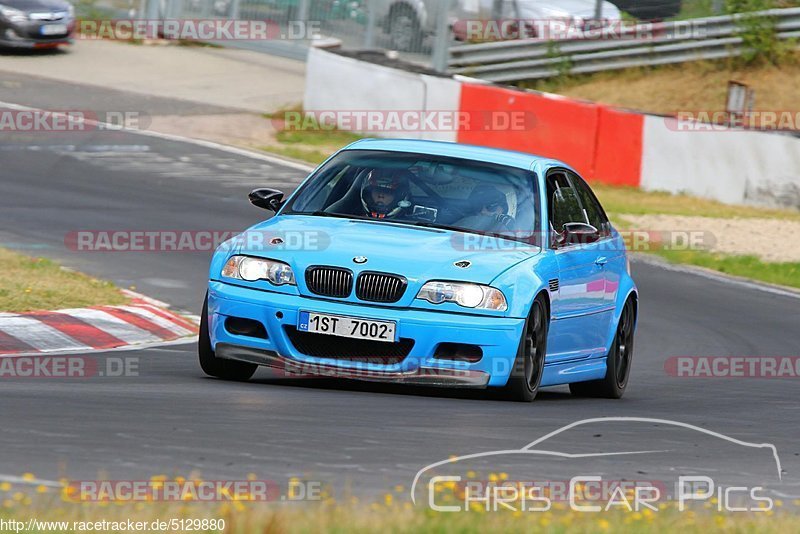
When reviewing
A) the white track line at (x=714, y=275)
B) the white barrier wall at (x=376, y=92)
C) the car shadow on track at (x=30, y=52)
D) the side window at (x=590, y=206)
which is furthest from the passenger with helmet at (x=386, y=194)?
the car shadow on track at (x=30, y=52)

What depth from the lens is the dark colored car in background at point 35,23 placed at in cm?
2934

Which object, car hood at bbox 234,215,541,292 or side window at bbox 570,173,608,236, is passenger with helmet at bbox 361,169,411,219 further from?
side window at bbox 570,173,608,236

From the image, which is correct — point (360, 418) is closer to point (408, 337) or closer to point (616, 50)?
point (408, 337)

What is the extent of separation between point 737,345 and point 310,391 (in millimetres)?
5846

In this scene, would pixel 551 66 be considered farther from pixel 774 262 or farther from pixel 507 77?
pixel 774 262

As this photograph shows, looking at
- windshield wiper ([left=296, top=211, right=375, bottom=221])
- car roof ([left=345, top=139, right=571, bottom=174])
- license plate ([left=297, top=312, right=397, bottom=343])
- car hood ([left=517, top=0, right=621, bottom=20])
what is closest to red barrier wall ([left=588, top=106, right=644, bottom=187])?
car hood ([left=517, top=0, right=621, bottom=20])

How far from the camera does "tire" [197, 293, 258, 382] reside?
8.76 m

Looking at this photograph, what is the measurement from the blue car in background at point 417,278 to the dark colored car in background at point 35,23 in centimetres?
2089

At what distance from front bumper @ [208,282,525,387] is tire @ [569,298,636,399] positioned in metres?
1.97

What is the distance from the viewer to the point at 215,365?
29.3 ft

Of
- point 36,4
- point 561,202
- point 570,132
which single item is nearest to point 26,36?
point 36,4

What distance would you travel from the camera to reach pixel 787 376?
1207cm

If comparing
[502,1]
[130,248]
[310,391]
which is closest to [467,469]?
[310,391]

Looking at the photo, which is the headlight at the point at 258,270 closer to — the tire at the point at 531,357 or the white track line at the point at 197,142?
A: the tire at the point at 531,357
